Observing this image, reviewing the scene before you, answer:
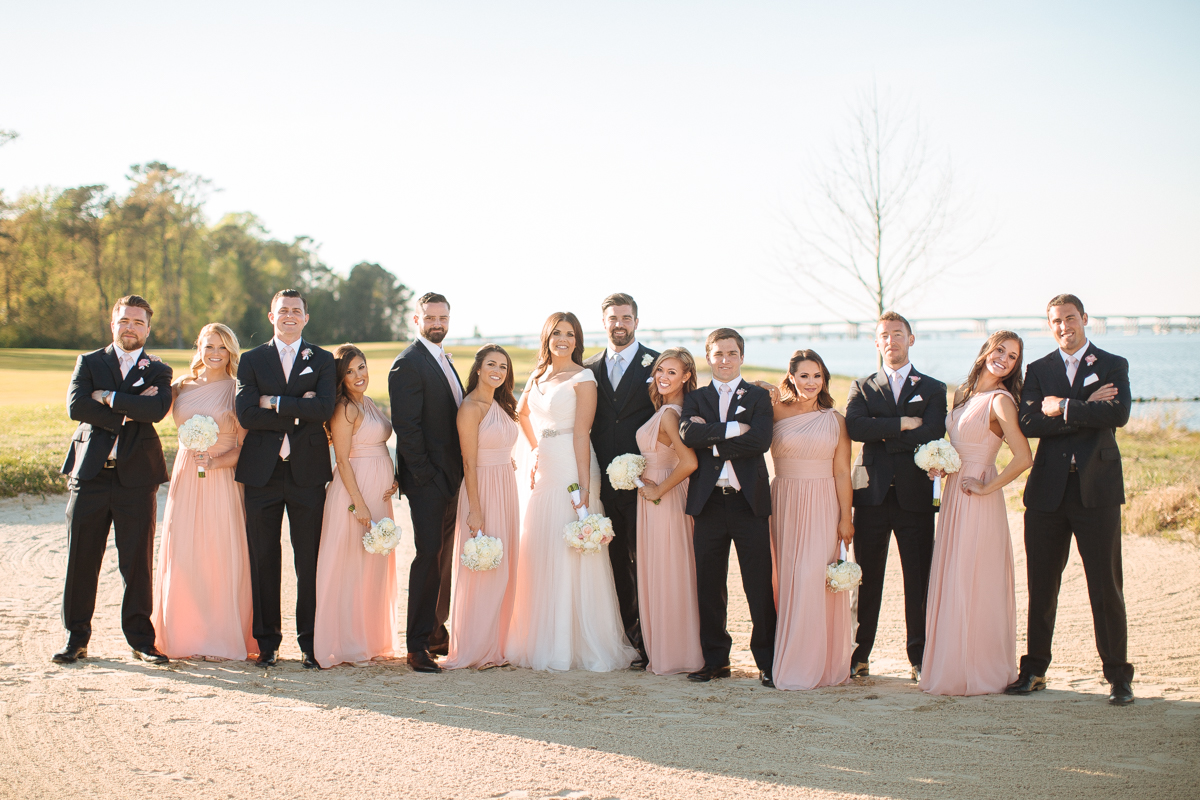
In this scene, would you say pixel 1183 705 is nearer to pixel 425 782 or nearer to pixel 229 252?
pixel 425 782

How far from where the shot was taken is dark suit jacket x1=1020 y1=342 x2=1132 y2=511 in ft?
17.0

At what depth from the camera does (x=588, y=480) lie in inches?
241

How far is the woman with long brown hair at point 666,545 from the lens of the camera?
5.95 metres

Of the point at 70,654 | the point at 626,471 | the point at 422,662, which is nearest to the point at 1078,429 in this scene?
the point at 626,471

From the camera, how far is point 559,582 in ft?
19.9

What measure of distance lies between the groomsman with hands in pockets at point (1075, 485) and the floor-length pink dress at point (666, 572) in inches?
81.4

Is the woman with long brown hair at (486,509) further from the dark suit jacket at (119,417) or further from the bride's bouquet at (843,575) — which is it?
the bride's bouquet at (843,575)

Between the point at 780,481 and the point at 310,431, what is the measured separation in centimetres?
320

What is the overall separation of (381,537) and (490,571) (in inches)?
31.2

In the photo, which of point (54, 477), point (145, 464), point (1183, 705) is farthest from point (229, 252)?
point (1183, 705)

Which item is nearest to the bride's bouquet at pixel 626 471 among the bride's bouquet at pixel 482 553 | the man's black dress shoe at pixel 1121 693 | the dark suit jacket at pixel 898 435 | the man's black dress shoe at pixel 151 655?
the bride's bouquet at pixel 482 553

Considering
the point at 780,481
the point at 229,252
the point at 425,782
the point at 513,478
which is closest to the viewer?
the point at 425,782

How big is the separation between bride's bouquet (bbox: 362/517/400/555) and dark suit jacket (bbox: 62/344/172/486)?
149cm

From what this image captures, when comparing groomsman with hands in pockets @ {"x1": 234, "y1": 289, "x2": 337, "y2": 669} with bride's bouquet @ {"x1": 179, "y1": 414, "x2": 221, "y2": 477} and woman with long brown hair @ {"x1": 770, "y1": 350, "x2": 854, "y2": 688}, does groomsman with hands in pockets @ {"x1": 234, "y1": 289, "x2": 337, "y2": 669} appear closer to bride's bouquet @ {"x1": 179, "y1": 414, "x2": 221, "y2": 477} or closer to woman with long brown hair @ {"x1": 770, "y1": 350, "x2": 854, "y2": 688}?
bride's bouquet @ {"x1": 179, "y1": 414, "x2": 221, "y2": 477}
